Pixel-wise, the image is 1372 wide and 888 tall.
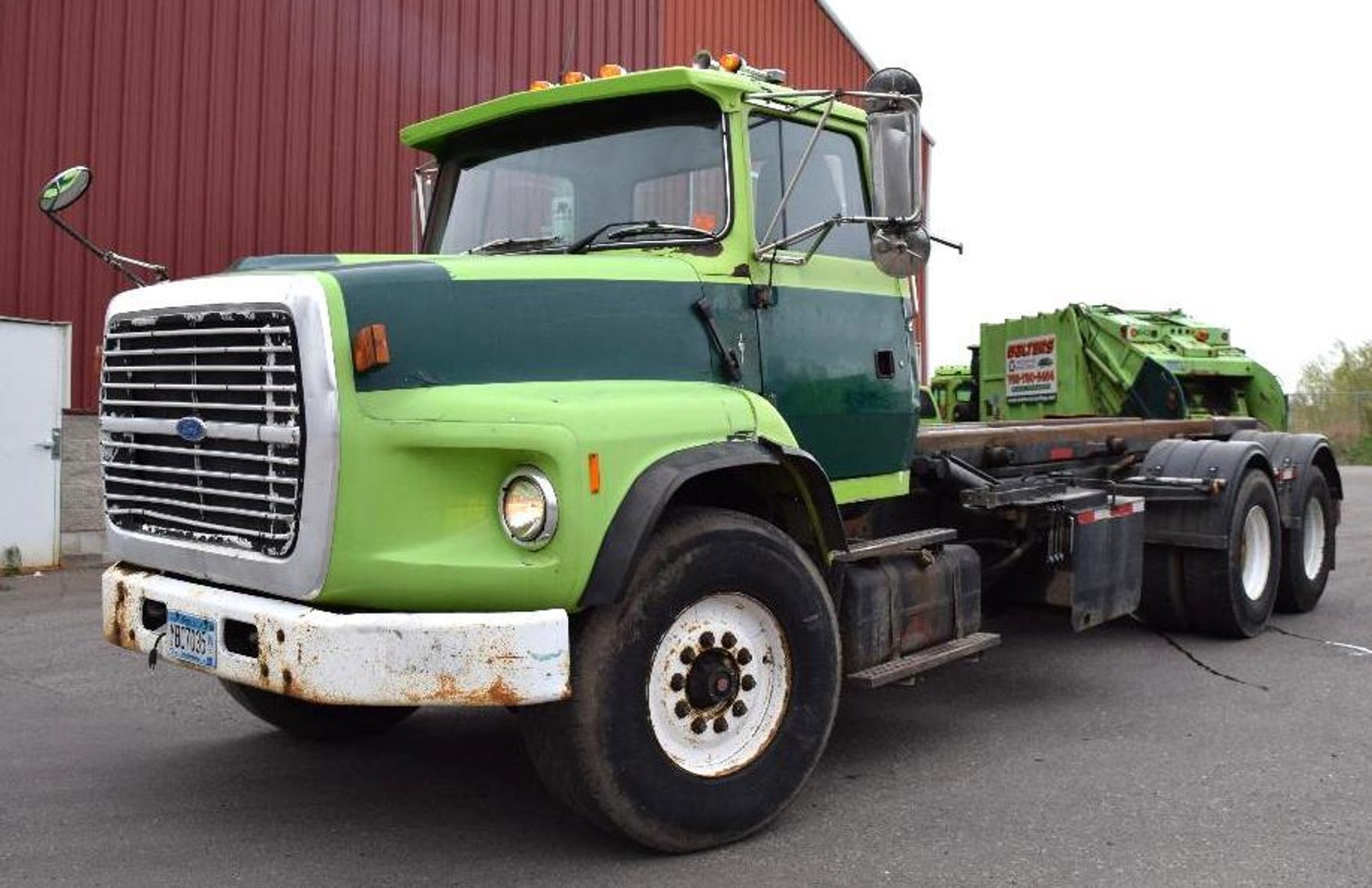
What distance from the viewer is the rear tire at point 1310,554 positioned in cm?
868

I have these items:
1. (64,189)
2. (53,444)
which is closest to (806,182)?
(64,189)

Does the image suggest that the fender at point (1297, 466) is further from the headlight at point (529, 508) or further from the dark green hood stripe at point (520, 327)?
the headlight at point (529, 508)

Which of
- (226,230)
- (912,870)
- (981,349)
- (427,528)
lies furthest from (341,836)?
(226,230)

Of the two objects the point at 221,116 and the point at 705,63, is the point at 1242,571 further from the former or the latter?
the point at 221,116

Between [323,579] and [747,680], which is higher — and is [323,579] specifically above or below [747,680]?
above

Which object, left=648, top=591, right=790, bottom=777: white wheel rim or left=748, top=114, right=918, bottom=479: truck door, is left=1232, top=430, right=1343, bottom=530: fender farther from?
left=648, top=591, right=790, bottom=777: white wheel rim

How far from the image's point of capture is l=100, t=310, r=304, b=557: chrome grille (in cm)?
378

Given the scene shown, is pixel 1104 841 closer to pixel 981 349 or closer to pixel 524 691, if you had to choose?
pixel 524 691

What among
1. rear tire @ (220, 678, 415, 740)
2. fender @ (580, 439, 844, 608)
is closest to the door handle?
rear tire @ (220, 678, 415, 740)

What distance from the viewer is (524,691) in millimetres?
3639

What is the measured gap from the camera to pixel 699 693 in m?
4.14

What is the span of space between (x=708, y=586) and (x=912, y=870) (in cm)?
109

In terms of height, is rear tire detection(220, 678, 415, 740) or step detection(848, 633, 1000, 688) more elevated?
step detection(848, 633, 1000, 688)

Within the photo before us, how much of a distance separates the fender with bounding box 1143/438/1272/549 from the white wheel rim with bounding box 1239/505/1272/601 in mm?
368
